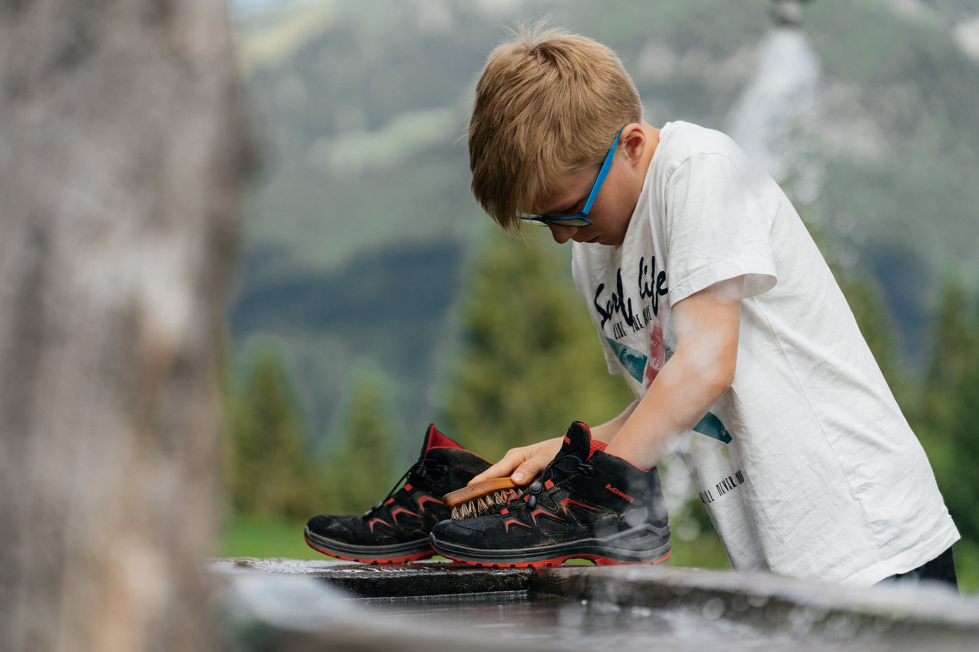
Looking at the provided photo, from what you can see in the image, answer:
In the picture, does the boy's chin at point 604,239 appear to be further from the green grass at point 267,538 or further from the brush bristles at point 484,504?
the green grass at point 267,538

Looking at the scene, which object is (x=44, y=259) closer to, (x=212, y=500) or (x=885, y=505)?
(x=212, y=500)

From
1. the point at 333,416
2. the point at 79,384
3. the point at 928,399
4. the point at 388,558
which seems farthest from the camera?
the point at 333,416

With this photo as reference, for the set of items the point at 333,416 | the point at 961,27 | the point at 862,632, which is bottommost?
the point at 862,632

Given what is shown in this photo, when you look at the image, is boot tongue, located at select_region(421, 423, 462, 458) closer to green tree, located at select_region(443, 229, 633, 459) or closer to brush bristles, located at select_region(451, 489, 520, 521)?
brush bristles, located at select_region(451, 489, 520, 521)

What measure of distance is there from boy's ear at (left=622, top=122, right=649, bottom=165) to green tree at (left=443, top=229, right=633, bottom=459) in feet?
45.7

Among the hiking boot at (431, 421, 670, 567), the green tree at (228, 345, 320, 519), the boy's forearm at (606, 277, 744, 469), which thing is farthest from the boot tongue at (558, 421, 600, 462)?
the green tree at (228, 345, 320, 519)

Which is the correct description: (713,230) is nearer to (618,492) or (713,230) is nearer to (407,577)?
(618,492)

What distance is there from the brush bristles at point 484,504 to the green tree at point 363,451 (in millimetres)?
21285

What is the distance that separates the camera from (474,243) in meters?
38.0

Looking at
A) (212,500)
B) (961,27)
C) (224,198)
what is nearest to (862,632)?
(212,500)

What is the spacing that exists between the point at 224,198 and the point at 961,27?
1566 millimetres

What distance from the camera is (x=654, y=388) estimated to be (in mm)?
1578

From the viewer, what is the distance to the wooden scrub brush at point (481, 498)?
1.74 meters

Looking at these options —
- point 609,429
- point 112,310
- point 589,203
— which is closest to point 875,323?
point 609,429
